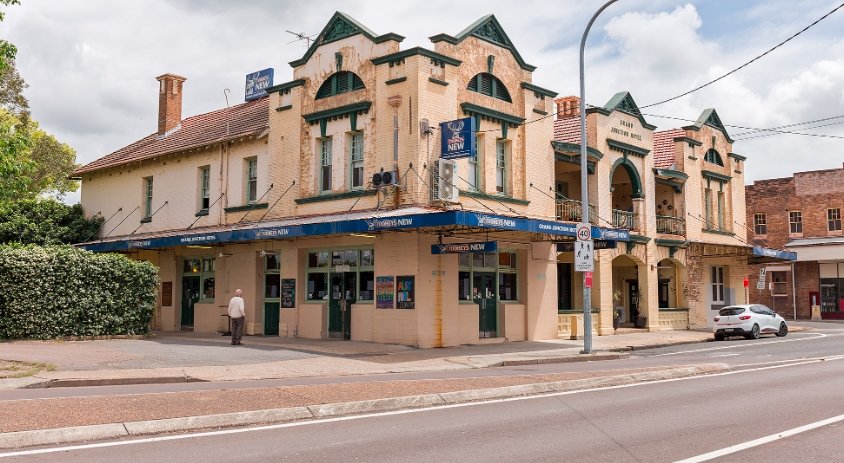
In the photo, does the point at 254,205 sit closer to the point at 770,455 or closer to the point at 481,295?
the point at 481,295

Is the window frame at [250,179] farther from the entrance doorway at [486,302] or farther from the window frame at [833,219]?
the window frame at [833,219]

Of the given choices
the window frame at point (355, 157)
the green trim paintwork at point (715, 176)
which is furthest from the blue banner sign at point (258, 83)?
the green trim paintwork at point (715, 176)

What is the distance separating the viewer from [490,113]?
77.4 feet

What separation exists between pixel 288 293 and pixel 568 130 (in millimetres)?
12488

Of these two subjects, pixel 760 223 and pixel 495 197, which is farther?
pixel 760 223

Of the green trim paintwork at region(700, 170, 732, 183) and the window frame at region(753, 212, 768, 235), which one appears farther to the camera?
the window frame at region(753, 212, 768, 235)

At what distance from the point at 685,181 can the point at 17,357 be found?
26.6m

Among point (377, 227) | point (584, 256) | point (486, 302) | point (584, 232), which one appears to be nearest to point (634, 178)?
point (486, 302)

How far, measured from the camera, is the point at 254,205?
2602 centimetres

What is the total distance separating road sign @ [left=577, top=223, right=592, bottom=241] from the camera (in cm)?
2044

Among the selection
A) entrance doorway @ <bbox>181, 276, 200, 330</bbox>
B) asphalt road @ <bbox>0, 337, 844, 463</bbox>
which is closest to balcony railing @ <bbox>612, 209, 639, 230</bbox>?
entrance doorway @ <bbox>181, 276, 200, 330</bbox>

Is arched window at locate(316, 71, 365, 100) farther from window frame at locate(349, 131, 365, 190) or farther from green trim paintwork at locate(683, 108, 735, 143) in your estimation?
green trim paintwork at locate(683, 108, 735, 143)

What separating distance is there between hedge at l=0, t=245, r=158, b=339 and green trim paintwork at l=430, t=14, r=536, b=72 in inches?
441

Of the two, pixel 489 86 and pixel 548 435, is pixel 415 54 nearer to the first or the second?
pixel 489 86
